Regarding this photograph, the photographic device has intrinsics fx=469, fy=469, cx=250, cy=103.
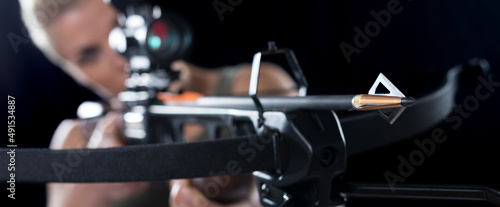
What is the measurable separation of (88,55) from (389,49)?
73cm

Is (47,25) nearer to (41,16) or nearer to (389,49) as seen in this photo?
(41,16)

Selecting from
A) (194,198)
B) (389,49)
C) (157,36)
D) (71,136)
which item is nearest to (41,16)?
(71,136)

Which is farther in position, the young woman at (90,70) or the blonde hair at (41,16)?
the blonde hair at (41,16)

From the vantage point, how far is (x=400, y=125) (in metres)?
0.47

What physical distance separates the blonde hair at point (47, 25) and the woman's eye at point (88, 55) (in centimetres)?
3

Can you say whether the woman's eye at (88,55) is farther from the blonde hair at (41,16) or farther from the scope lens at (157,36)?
the scope lens at (157,36)

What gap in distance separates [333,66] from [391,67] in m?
0.10

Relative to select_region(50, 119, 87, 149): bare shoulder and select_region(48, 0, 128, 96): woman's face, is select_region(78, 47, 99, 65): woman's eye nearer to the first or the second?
select_region(48, 0, 128, 96): woman's face

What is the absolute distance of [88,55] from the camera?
1.12 m

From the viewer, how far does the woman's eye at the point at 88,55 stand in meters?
1.11

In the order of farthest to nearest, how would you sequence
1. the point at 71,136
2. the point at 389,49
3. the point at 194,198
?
the point at 71,136, the point at 194,198, the point at 389,49

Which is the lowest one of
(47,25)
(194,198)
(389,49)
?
(194,198)

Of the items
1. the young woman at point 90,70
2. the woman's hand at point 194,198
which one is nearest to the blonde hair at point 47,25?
the young woman at point 90,70

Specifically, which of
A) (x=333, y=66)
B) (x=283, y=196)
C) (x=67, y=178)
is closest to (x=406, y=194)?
(x=283, y=196)
